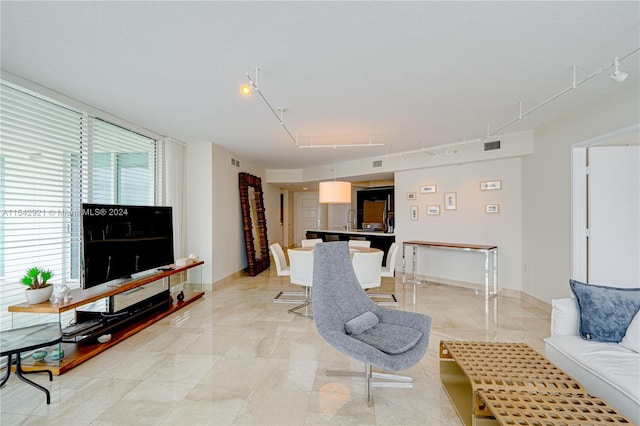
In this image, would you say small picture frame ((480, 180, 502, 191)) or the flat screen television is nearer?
the flat screen television

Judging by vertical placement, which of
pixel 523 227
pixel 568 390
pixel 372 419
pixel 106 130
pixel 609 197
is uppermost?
pixel 106 130

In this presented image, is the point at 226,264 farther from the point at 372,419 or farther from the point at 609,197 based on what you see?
the point at 609,197

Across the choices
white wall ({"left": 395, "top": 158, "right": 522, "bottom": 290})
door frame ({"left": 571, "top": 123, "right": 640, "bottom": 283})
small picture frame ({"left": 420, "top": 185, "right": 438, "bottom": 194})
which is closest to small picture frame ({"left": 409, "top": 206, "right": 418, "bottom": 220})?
white wall ({"left": 395, "top": 158, "right": 522, "bottom": 290})

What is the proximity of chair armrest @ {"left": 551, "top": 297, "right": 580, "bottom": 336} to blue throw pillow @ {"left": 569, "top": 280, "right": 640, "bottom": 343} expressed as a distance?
0.17 feet

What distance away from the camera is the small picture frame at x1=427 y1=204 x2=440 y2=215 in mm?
5965

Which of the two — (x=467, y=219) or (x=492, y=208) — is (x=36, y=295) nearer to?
(x=467, y=219)

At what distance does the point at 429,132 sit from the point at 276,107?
250 cm

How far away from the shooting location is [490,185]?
5285 mm

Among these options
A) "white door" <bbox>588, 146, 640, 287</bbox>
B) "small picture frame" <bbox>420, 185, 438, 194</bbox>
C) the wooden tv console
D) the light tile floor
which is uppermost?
"small picture frame" <bbox>420, 185, 438, 194</bbox>

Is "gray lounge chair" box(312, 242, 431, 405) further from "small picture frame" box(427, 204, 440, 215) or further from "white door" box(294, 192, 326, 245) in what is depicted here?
"white door" box(294, 192, 326, 245)

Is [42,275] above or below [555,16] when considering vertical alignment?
below

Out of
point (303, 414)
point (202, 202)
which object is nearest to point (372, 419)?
point (303, 414)

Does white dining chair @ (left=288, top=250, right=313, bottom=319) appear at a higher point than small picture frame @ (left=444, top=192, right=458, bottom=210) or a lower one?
lower

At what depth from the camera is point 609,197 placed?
3.48m
